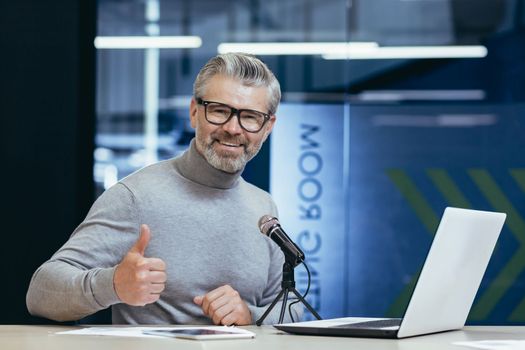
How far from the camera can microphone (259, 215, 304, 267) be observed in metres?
2.44

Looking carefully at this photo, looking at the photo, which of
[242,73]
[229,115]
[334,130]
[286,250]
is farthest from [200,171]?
[334,130]

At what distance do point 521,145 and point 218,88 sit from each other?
300 cm

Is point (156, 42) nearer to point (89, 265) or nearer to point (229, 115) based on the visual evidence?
point (229, 115)

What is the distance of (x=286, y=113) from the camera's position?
544 centimetres

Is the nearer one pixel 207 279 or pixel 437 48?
pixel 207 279

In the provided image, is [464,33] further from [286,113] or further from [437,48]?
[286,113]

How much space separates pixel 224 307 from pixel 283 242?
301mm

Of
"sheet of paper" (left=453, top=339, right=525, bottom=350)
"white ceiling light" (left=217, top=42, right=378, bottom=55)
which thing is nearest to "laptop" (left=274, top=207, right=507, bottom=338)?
"sheet of paper" (left=453, top=339, right=525, bottom=350)

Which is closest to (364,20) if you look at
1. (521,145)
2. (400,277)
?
(521,145)

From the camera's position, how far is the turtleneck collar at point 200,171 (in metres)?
2.92

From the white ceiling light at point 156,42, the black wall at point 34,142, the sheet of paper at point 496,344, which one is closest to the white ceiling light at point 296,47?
the white ceiling light at point 156,42

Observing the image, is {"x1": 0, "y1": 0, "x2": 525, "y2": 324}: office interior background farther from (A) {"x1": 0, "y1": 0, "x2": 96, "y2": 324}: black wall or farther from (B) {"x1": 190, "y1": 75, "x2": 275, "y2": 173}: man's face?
(B) {"x1": 190, "y1": 75, "x2": 275, "y2": 173}: man's face

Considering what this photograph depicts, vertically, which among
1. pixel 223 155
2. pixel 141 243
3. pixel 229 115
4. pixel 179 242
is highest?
pixel 229 115

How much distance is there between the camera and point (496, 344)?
87.7 inches
